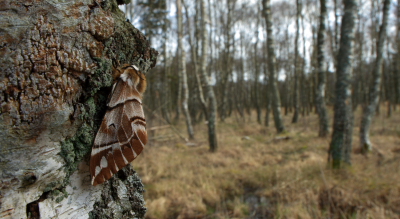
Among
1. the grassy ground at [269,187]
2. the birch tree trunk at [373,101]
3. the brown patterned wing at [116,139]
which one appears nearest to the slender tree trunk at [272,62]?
the birch tree trunk at [373,101]

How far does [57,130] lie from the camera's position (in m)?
0.80

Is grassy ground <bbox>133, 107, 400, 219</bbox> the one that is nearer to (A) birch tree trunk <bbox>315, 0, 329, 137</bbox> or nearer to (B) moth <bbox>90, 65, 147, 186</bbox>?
(A) birch tree trunk <bbox>315, 0, 329, 137</bbox>

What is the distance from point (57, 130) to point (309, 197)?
152 inches

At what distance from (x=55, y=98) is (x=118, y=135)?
240 mm

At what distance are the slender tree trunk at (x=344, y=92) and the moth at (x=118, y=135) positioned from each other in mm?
4793

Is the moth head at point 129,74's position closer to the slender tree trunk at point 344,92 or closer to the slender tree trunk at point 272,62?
the slender tree trunk at point 344,92

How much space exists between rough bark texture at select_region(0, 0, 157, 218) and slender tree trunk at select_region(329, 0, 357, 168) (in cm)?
479

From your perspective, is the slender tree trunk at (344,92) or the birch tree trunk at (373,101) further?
the birch tree trunk at (373,101)

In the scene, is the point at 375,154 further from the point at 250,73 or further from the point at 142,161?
the point at 250,73

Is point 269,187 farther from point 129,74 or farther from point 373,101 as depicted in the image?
point 373,101

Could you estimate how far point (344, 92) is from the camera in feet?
15.5

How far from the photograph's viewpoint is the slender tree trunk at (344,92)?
4664 millimetres

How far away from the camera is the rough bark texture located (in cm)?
70

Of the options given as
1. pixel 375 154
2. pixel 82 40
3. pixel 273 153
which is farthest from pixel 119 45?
pixel 375 154
